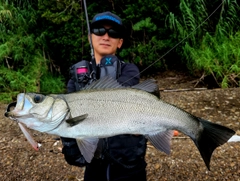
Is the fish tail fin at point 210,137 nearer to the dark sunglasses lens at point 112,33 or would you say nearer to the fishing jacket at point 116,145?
the fishing jacket at point 116,145

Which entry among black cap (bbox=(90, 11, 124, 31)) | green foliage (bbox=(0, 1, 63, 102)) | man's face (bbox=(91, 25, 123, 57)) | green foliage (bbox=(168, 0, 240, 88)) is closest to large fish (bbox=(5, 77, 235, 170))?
man's face (bbox=(91, 25, 123, 57))

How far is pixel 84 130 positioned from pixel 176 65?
7650 mm

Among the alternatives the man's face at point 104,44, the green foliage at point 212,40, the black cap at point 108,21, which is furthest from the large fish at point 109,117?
the green foliage at point 212,40

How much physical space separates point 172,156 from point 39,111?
294cm

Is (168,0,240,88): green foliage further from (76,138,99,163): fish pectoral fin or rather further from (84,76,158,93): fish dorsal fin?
(76,138,99,163): fish pectoral fin

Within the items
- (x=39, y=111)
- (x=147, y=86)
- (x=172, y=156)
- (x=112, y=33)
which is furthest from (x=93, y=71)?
(x=172, y=156)

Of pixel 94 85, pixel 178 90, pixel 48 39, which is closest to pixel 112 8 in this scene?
pixel 48 39

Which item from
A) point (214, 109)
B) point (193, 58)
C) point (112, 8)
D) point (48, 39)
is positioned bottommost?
point (214, 109)

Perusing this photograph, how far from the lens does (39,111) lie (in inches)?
75.2

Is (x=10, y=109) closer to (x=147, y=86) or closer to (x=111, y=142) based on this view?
(x=111, y=142)

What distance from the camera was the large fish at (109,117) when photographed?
75.5 inches

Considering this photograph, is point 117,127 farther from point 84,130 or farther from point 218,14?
point 218,14

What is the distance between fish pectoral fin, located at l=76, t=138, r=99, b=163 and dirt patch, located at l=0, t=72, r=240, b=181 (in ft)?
7.42

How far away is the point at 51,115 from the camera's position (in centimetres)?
192
